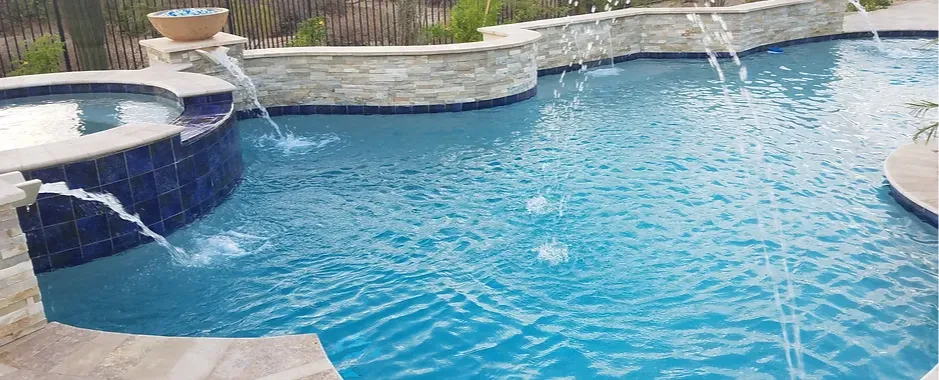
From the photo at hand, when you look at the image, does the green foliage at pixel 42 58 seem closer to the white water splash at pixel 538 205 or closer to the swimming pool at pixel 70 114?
the swimming pool at pixel 70 114

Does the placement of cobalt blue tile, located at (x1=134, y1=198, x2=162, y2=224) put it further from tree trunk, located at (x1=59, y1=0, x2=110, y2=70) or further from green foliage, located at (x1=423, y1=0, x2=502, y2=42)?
green foliage, located at (x1=423, y1=0, x2=502, y2=42)

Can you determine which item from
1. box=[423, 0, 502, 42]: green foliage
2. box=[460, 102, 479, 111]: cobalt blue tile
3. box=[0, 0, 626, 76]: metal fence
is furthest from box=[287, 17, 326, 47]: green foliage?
box=[460, 102, 479, 111]: cobalt blue tile

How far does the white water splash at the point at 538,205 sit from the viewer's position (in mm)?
6570

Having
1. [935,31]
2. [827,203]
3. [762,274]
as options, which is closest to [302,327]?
[762,274]

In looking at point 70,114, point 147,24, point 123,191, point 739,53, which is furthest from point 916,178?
point 147,24

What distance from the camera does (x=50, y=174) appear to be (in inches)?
210

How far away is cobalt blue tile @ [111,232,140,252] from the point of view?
5812mm

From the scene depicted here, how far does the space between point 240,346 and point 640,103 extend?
309 inches

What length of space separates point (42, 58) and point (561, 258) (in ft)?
26.2

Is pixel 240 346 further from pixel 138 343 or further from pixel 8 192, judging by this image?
pixel 8 192

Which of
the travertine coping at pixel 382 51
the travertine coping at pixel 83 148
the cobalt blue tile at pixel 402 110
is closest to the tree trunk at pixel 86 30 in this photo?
the travertine coping at pixel 382 51

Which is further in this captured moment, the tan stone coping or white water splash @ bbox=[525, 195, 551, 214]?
white water splash @ bbox=[525, 195, 551, 214]

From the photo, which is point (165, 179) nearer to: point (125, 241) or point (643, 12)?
point (125, 241)

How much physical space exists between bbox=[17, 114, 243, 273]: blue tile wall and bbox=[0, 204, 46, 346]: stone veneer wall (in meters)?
1.44
